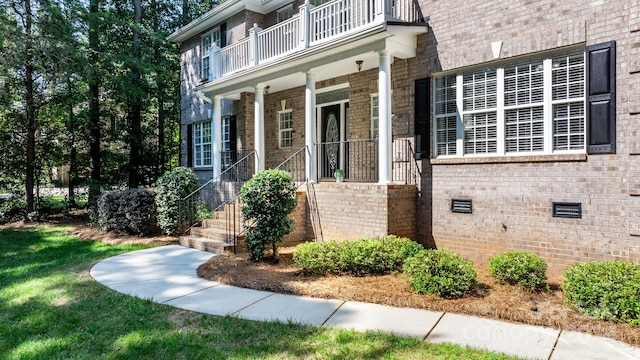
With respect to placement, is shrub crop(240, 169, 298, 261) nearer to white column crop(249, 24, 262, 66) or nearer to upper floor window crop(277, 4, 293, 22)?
white column crop(249, 24, 262, 66)

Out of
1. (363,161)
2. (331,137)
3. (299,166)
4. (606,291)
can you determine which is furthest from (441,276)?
(299,166)

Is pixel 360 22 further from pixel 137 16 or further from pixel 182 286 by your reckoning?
pixel 137 16

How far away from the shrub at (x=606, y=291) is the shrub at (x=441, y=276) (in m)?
1.13

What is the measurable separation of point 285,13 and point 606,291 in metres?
11.4

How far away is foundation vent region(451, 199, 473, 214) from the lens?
7.31m

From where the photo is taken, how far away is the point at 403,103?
827 centimetres

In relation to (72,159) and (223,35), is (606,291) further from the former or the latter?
(72,159)

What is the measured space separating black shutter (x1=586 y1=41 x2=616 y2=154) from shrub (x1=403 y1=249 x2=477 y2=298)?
2.69 metres

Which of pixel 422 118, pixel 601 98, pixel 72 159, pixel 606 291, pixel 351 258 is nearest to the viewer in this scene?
pixel 606 291

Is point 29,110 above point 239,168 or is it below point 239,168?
above

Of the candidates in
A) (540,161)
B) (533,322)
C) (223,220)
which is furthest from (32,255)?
(540,161)

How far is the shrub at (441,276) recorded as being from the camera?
5.14 meters

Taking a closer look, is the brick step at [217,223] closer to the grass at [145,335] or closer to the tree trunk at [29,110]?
the grass at [145,335]

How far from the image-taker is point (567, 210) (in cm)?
623
